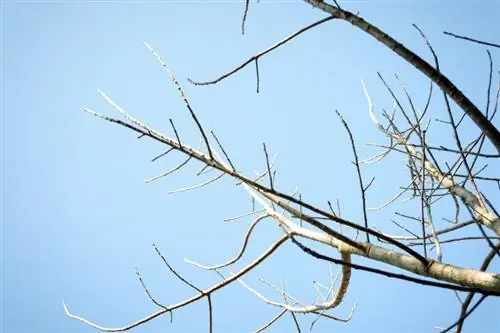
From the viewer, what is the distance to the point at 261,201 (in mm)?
2541

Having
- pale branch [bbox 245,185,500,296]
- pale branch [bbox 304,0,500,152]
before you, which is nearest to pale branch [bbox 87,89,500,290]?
pale branch [bbox 245,185,500,296]

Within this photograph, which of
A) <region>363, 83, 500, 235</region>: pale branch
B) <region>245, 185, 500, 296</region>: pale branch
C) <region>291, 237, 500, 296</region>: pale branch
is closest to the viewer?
<region>291, 237, 500, 296</region>: pale branch

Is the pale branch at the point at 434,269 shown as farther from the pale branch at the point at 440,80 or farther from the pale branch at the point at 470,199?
the pale branch at the point at 470,199

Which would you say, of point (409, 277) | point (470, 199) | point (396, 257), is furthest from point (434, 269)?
point (470, 199)

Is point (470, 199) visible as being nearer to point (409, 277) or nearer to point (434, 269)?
point (434, 269)

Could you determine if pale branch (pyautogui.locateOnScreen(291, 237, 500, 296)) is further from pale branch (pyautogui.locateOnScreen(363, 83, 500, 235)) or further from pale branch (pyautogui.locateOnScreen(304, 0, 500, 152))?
pale branch (pyautogui.locateOnScreen(363, 83, 500, 235))

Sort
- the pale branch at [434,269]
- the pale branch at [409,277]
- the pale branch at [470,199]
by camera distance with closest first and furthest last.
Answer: the pale branch at [409,277] → the pale branch at [434,269] → the pale branch at [470,199]

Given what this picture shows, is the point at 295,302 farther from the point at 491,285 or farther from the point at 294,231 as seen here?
the point at 491,285

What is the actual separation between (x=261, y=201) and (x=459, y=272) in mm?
1270

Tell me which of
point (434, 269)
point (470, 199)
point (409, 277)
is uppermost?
point (470, 199)

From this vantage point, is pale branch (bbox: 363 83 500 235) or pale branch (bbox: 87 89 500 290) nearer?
pale branch (bbox: 87 89 500 290)

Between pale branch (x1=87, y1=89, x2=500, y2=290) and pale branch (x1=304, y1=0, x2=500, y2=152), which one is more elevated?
pale branch (x1=304, y1=0, x2=500, y2=152)

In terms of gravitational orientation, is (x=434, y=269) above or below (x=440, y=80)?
below

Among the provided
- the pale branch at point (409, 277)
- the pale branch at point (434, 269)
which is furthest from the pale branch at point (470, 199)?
the pale branch at point (409, 277)
